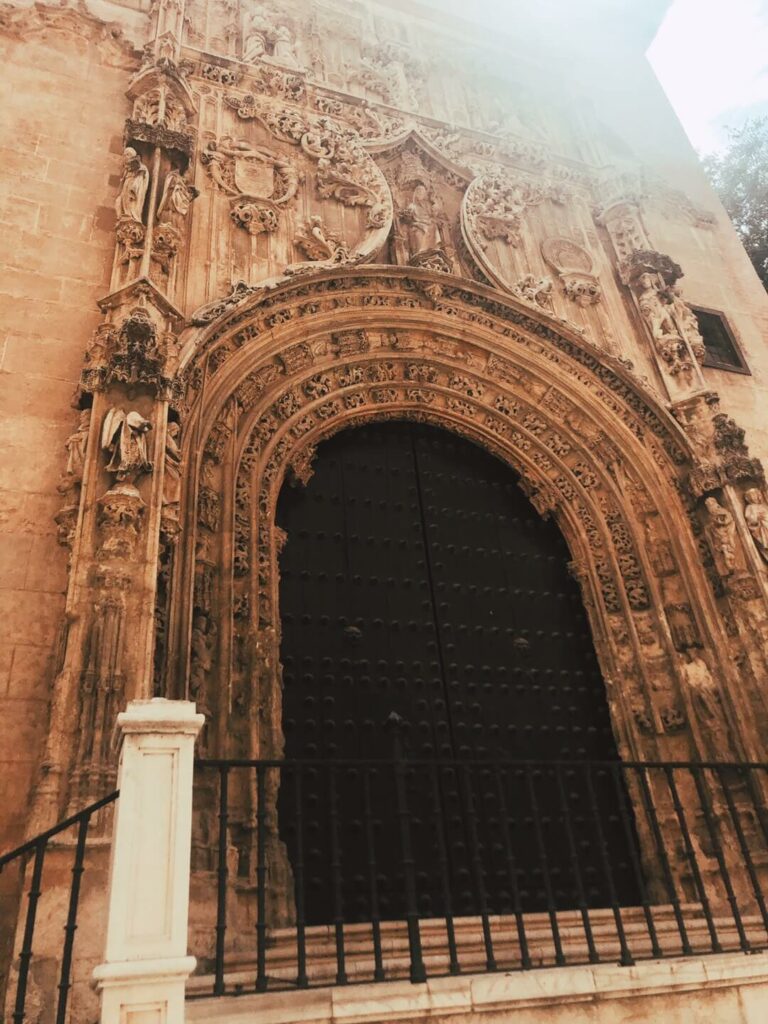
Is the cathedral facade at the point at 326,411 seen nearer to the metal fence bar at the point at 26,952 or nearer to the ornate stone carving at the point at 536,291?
the ornate stone carving at the point at 536,291

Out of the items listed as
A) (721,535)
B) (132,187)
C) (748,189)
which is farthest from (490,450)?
(748,189)

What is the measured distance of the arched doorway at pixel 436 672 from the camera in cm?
498

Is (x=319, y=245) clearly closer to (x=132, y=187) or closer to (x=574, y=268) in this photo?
(x=132, y=187)

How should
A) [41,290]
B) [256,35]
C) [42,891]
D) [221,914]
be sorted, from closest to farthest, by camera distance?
[221,914] → [42,891] → [41,290] → [256,35]

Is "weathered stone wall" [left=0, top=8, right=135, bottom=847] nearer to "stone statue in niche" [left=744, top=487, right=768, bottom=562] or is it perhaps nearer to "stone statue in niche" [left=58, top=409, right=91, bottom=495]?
"stone statue in niche" [left=58, top=409, right=91, bottom=495]

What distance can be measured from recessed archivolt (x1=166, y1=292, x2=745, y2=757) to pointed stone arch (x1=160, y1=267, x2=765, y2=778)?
0.04 feet

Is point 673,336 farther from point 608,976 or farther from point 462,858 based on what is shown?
point 608,976

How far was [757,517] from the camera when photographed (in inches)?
245

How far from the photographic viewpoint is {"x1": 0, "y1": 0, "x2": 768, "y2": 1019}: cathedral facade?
4602mm

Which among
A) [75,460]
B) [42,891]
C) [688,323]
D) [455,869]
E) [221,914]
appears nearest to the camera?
[221,914]

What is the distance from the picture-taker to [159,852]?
8.95 ft

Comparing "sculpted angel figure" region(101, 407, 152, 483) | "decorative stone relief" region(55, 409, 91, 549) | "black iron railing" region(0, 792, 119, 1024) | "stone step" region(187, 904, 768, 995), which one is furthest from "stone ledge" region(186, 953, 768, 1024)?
"sculpted angel figure" region(101, 407, 152, 483)

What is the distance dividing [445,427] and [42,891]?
474cm

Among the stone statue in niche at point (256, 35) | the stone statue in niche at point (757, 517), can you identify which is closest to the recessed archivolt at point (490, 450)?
the stone statue in niche at point (757, 517)
